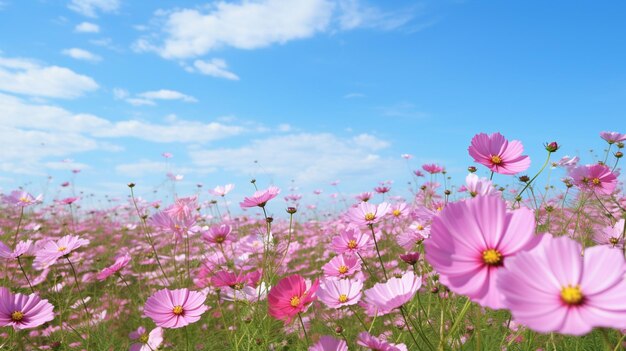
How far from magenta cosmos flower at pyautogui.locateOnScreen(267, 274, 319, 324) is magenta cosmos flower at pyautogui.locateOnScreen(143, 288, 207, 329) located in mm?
268

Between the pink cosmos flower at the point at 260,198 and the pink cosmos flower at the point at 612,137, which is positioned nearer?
the pink cosmos flower at the point at 260,198

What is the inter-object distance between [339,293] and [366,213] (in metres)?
0.41

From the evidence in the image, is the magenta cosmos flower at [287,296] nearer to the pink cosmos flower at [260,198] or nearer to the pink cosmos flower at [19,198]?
the pink cosmos flower at [260,198]

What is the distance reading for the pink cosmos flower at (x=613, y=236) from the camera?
120 centimetres

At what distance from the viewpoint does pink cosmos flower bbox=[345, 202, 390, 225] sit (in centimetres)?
143

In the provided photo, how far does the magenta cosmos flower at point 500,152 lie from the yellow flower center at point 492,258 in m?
0.42

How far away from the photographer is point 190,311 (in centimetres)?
125

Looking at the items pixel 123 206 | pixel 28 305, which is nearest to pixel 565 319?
Result: pixel 28 305

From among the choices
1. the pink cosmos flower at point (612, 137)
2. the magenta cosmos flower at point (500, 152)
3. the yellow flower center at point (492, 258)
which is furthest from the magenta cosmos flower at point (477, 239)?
the pink cosmos flower at point (612, 137)

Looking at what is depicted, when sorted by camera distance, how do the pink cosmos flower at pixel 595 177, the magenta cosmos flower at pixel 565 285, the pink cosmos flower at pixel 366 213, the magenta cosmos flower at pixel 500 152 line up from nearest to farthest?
the magenta cosmos flower at pixel 565 285 < the magenta cosmos flower at pixel 500 152 < the pink cosmos flower at pixel 595 177 < the pink cosmos flower at pixel 366 213

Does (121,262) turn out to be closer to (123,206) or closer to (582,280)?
(582,280)

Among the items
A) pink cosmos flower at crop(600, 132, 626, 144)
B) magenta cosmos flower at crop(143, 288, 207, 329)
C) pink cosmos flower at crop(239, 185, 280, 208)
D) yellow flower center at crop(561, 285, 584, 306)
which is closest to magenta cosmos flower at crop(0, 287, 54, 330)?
magenta cosmos flower at crop(143, 288, 207, 329)

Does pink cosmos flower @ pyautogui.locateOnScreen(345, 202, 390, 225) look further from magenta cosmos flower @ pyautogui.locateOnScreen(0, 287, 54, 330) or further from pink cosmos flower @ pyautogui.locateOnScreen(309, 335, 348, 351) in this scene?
magenta cosmos flower @ pyautogui.locateOnScreen(0, 287, 54, 330)

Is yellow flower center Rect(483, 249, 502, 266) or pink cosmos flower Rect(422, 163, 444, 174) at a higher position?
pink cosmos flower Rect(422, 163, 444, 174)
